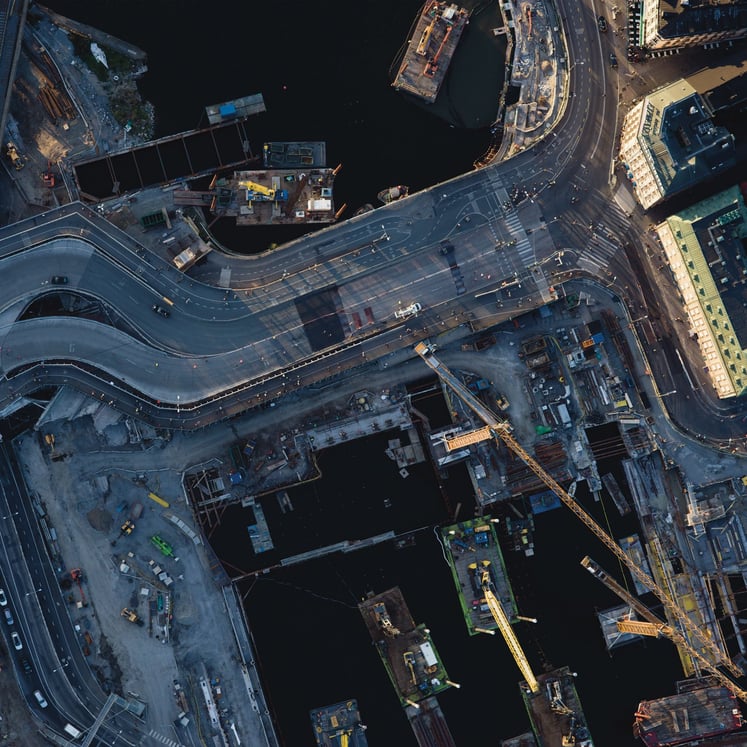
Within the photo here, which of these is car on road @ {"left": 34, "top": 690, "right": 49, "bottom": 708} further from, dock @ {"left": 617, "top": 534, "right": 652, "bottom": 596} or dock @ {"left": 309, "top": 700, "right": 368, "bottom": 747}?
dock @ {"left": 617, "top": 534, "right": 652, "bottom": 596}

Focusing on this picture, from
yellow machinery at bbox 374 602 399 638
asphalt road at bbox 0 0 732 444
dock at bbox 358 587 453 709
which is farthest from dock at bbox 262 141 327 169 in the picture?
yellow machinery at bbox 374 602 399 638

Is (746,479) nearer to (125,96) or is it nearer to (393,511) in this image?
(393,511)

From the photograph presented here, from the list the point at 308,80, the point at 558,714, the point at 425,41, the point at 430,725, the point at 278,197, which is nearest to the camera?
the point at 430,725

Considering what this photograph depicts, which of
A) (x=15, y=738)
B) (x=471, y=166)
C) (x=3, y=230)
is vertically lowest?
(x=15, y=738)

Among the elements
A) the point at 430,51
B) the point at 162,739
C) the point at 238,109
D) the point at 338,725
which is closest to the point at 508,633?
the point at 338,725

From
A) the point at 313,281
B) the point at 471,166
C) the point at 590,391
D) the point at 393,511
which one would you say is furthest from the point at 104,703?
the point at 471,166

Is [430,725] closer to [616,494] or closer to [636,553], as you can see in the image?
[636,553]

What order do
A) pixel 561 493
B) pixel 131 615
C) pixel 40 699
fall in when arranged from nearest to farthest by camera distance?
pixel 40 699 < pixel 561 493 < pixel 131 615
